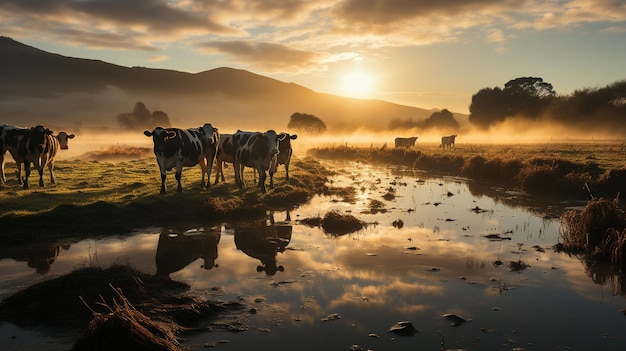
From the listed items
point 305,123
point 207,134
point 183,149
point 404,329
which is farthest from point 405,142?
point 404,329

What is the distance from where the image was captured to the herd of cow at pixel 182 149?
1819cm

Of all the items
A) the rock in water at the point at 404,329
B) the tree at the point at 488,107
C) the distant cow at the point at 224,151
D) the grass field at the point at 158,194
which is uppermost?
the tree at the point at 488,107

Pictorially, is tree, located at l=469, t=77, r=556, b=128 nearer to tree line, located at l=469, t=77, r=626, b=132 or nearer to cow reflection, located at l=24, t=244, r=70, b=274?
tree line, located at l=469, t=77, r=626, b=132

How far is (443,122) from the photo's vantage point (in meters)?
102

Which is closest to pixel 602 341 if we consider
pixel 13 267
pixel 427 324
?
pixel 427 324

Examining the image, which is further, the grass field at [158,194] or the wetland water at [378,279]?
the grass field at [158,194]

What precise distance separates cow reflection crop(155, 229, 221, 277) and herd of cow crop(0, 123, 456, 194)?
5.36 metres

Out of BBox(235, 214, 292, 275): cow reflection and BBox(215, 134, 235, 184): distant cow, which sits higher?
BBox(215, 134, 235, 184): distant cow

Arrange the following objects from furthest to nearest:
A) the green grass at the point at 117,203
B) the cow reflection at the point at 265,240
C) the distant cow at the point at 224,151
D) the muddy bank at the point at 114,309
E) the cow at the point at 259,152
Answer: the distant cow at the point at 224,151 < the cow at the point at 259,152 < the green grass at the point at 117,203 < the cow reflection at the point at 265,240 < the muddy bank at the point at 114,309

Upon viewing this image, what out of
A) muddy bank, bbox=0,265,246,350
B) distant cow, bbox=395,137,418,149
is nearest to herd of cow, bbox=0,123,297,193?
muddy bank, bbox=0,265,246,350

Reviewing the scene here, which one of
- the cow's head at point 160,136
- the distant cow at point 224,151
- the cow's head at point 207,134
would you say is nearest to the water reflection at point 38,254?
the cow's head at point 160,136

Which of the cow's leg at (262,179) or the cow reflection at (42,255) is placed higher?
the cow's leg at (262,179)

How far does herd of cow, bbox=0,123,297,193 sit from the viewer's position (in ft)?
59.7

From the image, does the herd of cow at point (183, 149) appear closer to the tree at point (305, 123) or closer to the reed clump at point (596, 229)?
the reed clump at point (596, 229)
